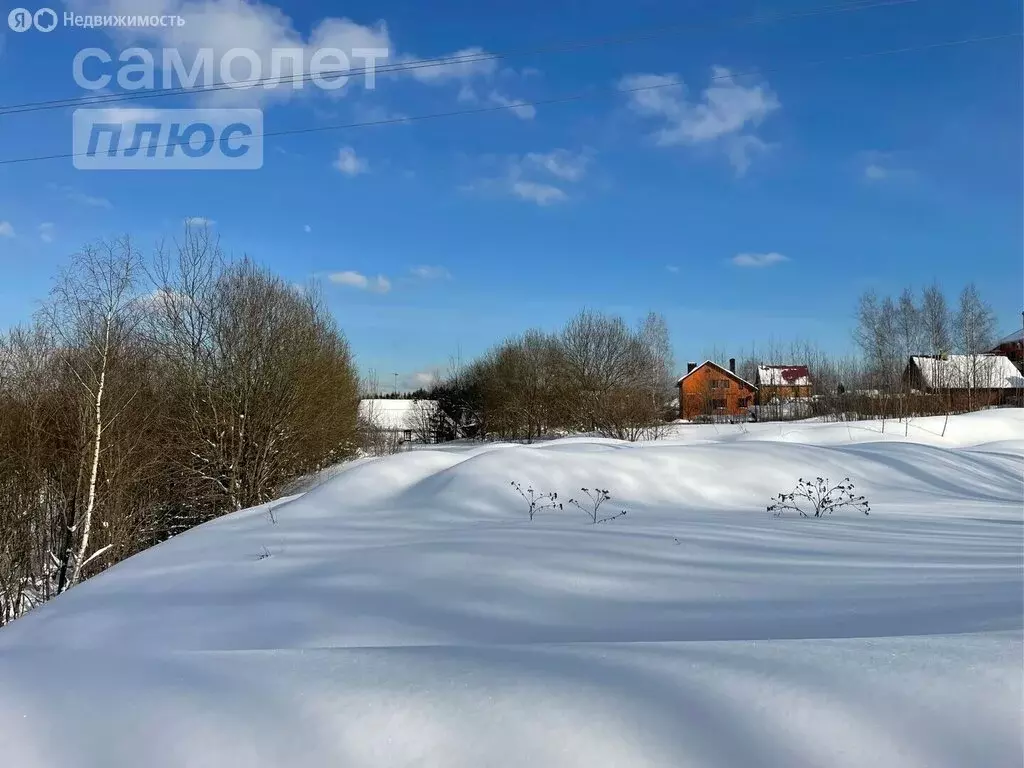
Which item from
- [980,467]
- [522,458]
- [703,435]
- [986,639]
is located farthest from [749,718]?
[703,435]

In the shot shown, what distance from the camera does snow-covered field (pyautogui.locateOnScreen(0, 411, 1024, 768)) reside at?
1522mm

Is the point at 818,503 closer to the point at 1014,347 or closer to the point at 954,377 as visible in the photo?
the point at 954,377

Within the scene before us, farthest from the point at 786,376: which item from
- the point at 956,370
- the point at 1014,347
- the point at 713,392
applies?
the point at 1014,347

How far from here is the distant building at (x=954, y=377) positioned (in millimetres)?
28031

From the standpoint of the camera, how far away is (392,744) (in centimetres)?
154

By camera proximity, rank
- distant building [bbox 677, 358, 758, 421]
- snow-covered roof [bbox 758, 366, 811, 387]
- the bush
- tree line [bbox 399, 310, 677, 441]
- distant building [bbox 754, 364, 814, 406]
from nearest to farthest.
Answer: the bush, tree line [bbox 399, 310, 677, 441], distant building [bbox 754, 364, 814, 406], snow-covered roof [bbox 758, 366, 811, 387], distant building [bbox 677, 358, 758, 421]

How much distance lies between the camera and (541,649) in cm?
196

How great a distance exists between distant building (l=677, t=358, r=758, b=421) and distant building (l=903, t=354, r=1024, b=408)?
13.1 metres

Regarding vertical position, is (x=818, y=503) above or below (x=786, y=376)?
below

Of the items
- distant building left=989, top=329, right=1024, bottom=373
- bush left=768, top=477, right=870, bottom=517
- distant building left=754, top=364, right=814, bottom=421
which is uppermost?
distant building left=989, top=329, right=1024, bottom=373

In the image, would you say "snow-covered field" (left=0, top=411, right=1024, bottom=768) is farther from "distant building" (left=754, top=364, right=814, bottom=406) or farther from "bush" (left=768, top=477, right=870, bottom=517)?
"distant building" (left=754, top=364, right=814, bottom=406)

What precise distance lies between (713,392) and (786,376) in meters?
5.09

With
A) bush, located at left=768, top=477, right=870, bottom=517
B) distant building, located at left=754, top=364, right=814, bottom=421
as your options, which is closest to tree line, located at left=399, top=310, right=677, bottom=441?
distant building, located at left=754, top=364, right=814, bottom=421

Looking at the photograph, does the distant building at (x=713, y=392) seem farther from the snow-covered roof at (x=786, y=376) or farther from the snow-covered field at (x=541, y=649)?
the snow-covered field at (x=541, y=649)
